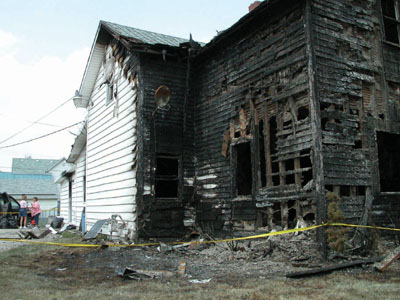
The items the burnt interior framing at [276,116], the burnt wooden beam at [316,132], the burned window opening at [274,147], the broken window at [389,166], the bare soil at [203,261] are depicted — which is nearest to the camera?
the bare soil at [203,261]

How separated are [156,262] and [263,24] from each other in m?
6.59

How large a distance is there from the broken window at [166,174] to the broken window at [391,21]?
718cm

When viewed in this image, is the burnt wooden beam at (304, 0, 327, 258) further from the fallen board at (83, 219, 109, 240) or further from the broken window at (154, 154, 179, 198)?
the fallen board at (83, 219, 109, 240)

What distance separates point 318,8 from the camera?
8922mm

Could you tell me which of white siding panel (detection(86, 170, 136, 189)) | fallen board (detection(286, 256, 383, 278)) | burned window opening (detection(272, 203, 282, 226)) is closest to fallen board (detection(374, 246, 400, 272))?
fallen board (detection(286, 256, 383, 278))

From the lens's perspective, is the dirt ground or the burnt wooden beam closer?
the dirt ground

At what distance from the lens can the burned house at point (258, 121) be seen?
28.6ft

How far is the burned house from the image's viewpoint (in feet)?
28.6

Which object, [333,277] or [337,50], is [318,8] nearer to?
[337,50]

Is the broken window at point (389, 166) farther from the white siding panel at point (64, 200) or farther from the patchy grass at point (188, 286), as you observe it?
the white siding panel at point (64, 200)

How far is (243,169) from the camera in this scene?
1160 centimetres

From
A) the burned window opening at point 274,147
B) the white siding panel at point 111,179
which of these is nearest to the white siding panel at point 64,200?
the white siding panel at point 111,179

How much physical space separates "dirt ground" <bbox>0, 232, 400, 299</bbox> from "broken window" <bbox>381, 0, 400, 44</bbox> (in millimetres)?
6145

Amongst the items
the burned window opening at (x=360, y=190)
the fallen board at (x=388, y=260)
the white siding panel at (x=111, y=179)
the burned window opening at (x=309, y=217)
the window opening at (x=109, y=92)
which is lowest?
the fallen board at (x=388, y=260)
